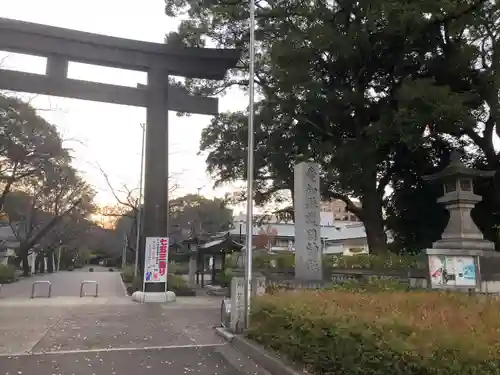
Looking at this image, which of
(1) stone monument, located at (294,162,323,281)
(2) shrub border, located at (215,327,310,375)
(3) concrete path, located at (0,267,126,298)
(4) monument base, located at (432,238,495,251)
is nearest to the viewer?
(2) shrub border, located at (215,327,310,375)

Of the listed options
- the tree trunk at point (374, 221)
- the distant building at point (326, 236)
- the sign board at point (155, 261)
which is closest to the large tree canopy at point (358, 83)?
the tree trunk at point (374, 221)

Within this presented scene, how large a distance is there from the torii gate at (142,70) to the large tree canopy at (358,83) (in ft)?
7.57

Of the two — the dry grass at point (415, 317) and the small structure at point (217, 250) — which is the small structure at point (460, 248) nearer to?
the dry grass at point (415, 317)

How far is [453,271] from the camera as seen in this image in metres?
11.1

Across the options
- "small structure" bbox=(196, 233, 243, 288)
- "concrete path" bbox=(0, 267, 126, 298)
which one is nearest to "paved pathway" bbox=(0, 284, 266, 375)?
"concrete path" bbox=(0, 267, 126, 298)

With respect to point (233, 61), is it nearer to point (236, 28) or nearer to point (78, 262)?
point (236, 28)

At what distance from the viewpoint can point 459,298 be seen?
716 cm

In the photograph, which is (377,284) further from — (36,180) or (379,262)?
(36,180)

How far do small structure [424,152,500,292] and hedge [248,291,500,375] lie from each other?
4.06 metres

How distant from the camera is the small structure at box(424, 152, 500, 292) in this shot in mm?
11094

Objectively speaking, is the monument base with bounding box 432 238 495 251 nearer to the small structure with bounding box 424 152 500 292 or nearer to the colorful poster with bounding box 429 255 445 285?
the small structure with bounding box 424 152 500 292

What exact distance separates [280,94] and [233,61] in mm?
→ 2422

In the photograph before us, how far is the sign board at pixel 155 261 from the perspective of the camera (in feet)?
57.4

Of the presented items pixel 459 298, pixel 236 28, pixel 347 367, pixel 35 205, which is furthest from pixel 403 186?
pixel 35 205
